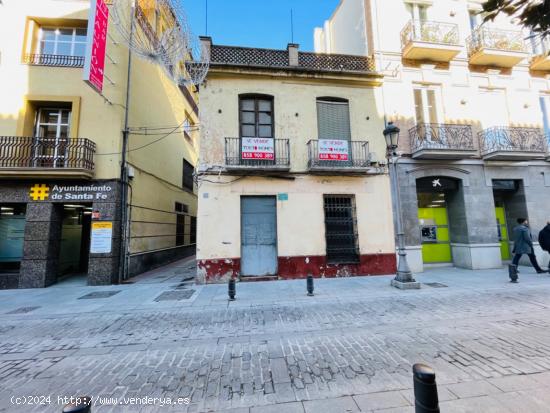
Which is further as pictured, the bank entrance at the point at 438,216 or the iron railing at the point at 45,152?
the bank entrance at the point at 438,216

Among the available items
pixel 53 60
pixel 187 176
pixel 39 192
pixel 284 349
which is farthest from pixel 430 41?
pixel 39 192

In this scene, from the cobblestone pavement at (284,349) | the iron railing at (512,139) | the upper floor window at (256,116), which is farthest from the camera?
the iron railing at (512,139)

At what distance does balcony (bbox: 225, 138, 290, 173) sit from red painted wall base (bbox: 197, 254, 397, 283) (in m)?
3.33

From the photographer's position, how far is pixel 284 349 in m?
3.92

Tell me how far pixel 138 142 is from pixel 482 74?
613 inches

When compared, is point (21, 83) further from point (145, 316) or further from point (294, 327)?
point (294, 327)

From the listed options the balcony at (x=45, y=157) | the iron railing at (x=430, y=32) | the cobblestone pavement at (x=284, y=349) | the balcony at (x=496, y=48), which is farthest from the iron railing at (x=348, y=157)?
the balcony at (x=45, y=157)

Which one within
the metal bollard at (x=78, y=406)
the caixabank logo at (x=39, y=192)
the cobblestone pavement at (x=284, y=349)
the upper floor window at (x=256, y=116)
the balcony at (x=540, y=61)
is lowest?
the cobblestone pavement at (x=284, y=349)

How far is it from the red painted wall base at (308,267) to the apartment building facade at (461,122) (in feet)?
4.15

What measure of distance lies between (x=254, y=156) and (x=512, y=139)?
433 inches

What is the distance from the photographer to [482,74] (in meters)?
11.3

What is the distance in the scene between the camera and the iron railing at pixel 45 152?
8469 millimetres

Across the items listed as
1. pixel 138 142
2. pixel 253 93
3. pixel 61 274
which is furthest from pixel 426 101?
pixel 61 274

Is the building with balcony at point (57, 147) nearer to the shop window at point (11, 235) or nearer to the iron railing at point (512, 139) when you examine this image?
the shop window at point (11, 235)
